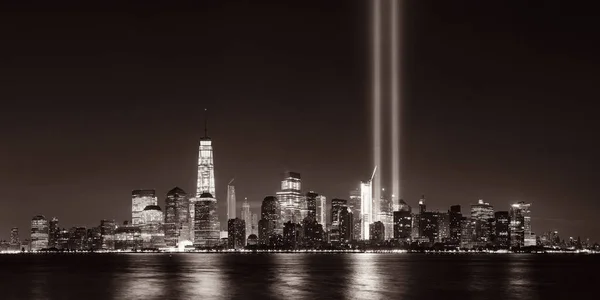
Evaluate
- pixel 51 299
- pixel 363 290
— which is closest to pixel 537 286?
pixel 363 290

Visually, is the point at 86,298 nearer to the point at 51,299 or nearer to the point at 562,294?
the point at 51,299

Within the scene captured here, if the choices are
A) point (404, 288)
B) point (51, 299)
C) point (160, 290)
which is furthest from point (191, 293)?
point (404, 288)

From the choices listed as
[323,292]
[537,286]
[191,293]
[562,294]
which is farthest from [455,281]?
[191,293]

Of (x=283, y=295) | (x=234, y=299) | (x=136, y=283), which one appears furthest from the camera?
(x=136, y=283)

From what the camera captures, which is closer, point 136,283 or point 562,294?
point 562,294

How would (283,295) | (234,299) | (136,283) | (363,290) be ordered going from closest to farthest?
(234,299)
(283,295)
(363,290)
(136,283)

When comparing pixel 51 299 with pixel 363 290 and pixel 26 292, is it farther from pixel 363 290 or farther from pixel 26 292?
pixel 363 290

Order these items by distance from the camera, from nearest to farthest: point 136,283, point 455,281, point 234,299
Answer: point 234,299, point 136,283, point 455,281

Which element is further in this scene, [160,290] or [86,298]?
[160,290]

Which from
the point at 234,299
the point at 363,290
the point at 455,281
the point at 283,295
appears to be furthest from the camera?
the point at 455,281
